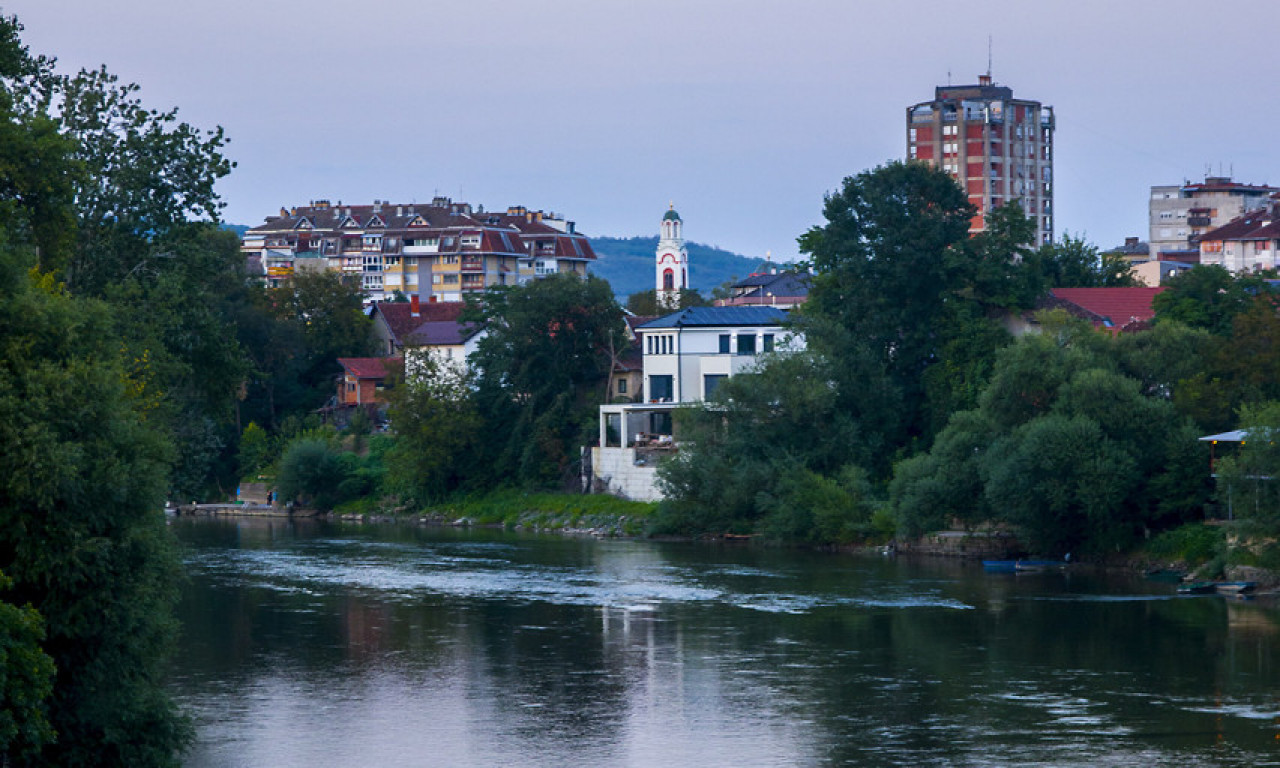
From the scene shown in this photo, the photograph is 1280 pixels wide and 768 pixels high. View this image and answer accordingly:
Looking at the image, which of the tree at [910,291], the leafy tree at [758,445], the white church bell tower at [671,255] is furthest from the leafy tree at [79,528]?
the white church bell tower at [671,255]

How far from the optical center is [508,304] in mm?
56656

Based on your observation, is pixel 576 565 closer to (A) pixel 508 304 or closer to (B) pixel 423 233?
(A) pixel 508 304

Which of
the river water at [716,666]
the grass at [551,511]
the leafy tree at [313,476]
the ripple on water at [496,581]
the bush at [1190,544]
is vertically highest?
the leafy tree at [313,476]

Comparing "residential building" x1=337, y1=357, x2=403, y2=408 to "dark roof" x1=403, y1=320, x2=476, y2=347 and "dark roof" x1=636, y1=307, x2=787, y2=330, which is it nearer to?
"dark roof" x1=403, y1=320, x2=476, y2=347

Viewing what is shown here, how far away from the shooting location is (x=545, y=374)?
182ft

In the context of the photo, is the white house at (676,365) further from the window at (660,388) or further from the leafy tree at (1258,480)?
the leafy tree at (1258,480)

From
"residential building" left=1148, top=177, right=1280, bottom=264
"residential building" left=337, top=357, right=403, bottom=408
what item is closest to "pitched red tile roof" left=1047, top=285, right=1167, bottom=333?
"residential building" left=337, top=357, right=403, bottom=408

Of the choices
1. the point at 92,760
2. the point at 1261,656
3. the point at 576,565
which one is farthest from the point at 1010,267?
the point at 92,760

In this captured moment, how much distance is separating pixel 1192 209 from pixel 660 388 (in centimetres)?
6222

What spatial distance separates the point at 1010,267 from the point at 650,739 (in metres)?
30.2

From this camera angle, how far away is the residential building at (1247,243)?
75.4m

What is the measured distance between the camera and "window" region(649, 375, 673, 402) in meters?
53.9

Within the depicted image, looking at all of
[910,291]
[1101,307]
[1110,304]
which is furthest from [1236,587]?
[1110,304]

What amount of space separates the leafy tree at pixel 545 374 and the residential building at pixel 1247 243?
3378cm
